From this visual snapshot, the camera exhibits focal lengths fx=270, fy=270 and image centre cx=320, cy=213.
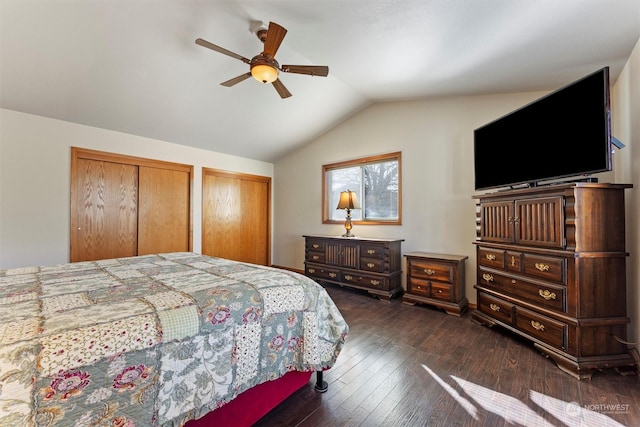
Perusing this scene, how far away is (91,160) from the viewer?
11.2 feet

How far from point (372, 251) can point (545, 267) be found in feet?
6.21

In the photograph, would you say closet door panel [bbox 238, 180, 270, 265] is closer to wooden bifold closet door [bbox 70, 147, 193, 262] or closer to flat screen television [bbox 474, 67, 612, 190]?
wooden bifold closet door [bbox 70, 147, 193, 262]

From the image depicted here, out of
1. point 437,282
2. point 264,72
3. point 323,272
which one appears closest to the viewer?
point 264,72

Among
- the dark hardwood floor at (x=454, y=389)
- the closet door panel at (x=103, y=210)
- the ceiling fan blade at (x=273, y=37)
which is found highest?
the ceiling fan blade at (x=273, y=37)

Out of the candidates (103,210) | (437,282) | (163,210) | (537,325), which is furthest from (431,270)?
(103,210)

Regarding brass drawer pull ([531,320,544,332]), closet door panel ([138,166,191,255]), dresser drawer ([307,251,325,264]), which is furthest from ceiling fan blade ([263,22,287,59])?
brass drawer pull ([531,320,544,332])

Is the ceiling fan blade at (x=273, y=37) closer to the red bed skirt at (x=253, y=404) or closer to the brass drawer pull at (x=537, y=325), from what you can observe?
the red bed skirt at (x=253, y=404)

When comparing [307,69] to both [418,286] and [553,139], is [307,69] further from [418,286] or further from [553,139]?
[418,286]

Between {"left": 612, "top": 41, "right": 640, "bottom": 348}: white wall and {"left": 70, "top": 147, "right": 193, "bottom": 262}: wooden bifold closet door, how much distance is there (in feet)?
16.3

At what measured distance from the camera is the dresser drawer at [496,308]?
94.4 inches

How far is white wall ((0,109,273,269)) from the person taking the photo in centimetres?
286

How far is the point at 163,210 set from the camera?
4070mm

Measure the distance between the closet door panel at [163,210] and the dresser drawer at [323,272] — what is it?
199cm

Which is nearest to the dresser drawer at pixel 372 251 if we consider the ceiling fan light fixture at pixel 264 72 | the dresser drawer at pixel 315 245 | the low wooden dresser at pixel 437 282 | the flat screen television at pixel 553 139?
the low wooden dresser at pixel 437 282
